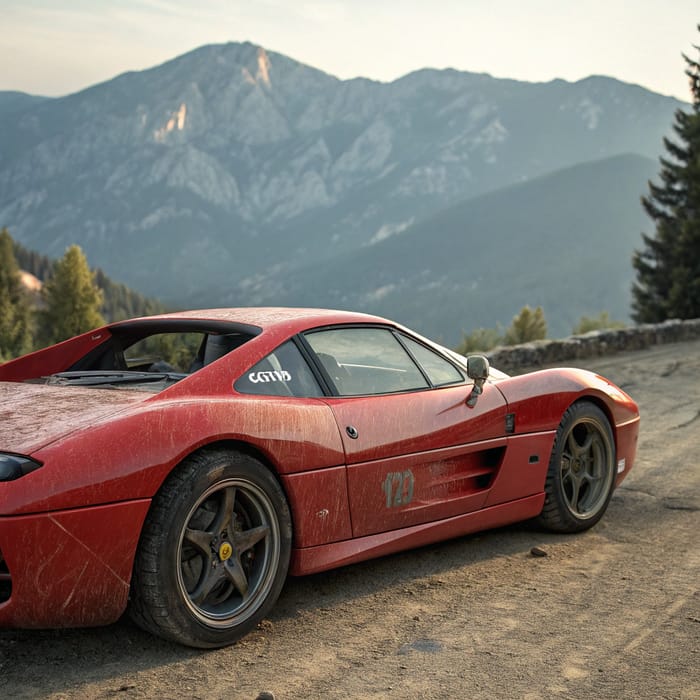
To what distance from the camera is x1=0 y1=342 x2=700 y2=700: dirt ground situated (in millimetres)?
2949

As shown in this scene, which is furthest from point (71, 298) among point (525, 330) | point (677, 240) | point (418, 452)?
point (418, 452)

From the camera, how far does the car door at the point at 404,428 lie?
3781 mm

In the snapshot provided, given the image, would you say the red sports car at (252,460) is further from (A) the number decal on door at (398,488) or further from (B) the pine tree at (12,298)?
(B) the pine tree at (12,298)

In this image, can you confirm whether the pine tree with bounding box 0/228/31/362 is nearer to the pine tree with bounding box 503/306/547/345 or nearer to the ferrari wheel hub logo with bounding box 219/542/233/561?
the pine tree with bounding box 503/306/547/345

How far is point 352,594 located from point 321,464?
67 centimetres

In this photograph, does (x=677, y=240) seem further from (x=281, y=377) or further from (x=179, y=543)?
(x=179, y=543)

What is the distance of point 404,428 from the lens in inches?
155

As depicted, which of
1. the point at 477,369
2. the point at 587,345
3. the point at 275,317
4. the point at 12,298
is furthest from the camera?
the point at 12,298

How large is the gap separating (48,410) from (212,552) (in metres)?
0.80

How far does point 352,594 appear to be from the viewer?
12.7 ft

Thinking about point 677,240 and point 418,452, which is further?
point 677,240

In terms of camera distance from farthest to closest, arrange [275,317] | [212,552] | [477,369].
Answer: [477,369] < [275,317] < [212,552]

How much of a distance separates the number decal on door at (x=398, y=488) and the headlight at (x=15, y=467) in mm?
1508

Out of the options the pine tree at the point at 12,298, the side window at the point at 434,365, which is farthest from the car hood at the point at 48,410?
the pine tree at the point at 12,298
